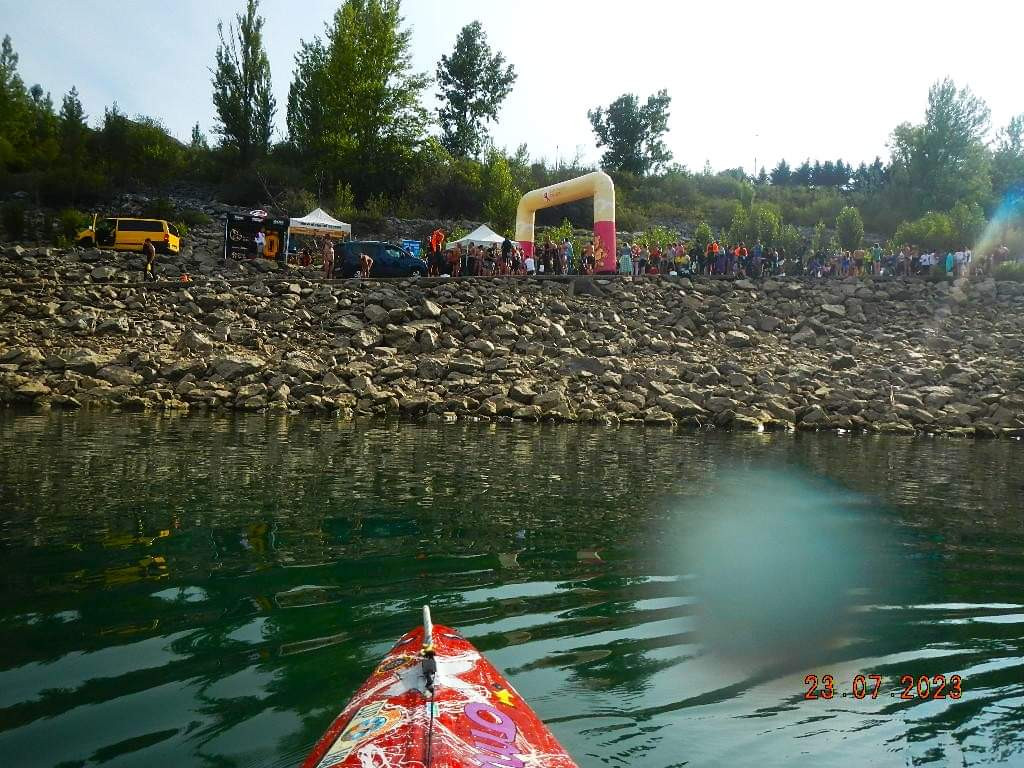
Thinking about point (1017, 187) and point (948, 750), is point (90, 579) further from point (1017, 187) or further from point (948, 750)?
point (1017, 187)

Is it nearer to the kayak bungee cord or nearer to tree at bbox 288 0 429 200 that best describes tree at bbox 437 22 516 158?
tree at bbox 288 0 429 200

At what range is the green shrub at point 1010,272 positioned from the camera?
31.9 metres

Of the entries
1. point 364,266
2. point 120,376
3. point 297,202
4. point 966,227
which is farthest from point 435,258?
point 966,227

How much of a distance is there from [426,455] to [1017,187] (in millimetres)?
73840

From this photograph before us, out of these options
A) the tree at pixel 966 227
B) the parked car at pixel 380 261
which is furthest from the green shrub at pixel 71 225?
the tree at pixel 966 227

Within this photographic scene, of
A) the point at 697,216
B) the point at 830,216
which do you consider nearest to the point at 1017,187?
the point at 830,216

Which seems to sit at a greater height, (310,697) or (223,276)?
(223,276)

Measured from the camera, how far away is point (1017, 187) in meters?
68.8

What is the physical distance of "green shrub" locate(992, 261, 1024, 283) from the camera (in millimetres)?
31938

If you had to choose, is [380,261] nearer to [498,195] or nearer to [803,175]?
[498,195]

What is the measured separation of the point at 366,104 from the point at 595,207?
28.6 m

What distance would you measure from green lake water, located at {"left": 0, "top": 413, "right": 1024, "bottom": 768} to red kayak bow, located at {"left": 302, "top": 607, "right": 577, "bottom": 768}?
726 millimetres

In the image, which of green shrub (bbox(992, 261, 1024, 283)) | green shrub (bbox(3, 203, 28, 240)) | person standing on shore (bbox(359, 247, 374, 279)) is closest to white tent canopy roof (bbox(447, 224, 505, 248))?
person standing on shore (bbox(359, 247, 374, 279))

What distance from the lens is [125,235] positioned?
3178 cm
